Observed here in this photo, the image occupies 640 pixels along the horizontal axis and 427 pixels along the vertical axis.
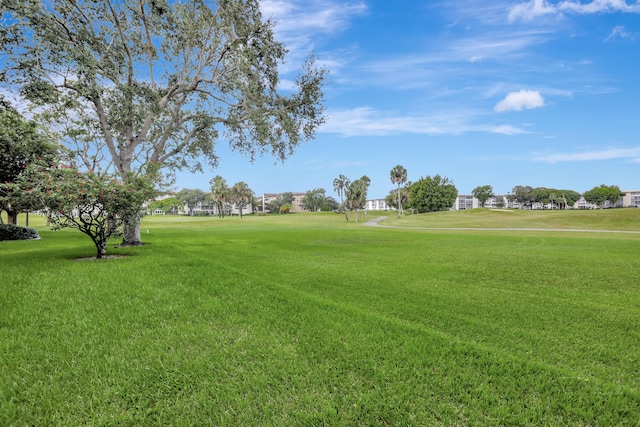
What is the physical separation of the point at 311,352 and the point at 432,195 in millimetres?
93447

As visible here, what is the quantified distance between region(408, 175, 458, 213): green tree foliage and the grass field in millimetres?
86203

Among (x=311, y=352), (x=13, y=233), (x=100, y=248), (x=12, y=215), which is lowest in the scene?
(x=311, y=352)

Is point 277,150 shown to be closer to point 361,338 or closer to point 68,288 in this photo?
point 68,288

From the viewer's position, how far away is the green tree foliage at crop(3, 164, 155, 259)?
10.2 m

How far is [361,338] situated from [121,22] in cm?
2146

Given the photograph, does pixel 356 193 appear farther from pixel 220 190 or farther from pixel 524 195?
pixel 524 195

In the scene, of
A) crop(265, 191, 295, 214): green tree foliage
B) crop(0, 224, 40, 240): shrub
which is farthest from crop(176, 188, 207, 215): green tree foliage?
crop(0, 224, 40, 240): shrub

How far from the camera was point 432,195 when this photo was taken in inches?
3578

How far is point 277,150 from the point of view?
22.0 meters

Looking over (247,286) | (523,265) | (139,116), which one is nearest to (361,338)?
(247,286)

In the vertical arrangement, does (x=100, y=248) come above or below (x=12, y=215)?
below

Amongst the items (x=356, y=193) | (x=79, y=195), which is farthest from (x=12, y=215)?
(x=356, y=193)

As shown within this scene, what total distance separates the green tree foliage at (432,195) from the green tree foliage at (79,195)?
291 feet

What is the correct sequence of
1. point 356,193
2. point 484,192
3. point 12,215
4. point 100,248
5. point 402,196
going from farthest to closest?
1. point 484,192
2. point 402,196
3. point 356,193
4. point 12,215
5. point 100,248
